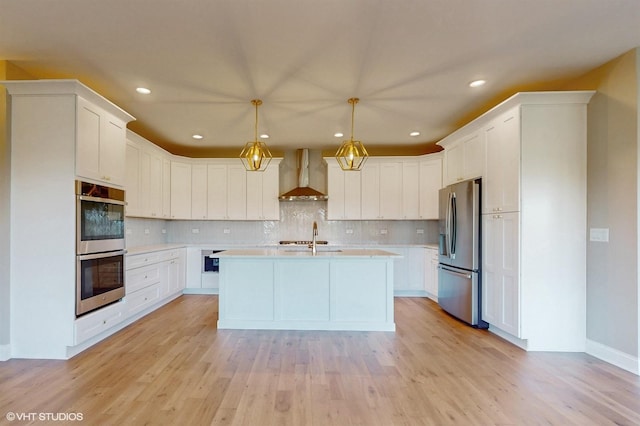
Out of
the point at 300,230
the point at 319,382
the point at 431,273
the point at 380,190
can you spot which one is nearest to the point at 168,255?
the point at 300,230

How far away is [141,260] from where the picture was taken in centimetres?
410

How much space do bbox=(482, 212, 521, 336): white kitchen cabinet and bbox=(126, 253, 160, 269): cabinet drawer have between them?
4.32 metres

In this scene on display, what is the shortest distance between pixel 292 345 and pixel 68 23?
3.34 metres

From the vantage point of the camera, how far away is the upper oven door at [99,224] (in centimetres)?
288

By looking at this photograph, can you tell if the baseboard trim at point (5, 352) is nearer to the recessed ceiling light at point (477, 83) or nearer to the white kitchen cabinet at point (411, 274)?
the white kitchen cabinet at point (411, 274)

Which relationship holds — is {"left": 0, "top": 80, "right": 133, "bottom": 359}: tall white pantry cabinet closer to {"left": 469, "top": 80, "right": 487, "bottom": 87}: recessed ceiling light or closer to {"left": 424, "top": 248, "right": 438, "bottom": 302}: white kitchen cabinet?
{"left": 469, "top": 80, "right": 487, "bottom": 87}: recessed ceiling light

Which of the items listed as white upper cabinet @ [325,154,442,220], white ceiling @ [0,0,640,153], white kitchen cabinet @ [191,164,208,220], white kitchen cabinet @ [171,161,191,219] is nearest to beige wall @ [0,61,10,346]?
white ceiling @ [0,0,640,153]

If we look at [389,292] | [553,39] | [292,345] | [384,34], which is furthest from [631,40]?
[292,345]

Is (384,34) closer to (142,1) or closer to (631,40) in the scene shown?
(142,1)

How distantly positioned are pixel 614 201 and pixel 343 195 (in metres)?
3.78

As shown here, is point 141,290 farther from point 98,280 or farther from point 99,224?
point 99,224

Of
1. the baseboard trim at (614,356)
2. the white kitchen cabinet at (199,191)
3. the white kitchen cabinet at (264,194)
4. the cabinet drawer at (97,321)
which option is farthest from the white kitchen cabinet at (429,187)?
the cabinet drawer at (97,321)

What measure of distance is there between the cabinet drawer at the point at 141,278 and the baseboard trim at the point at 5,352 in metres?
1.09

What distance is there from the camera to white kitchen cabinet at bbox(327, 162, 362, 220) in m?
5.82
